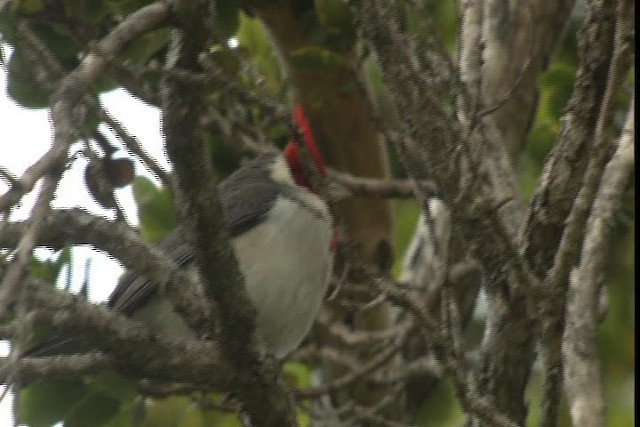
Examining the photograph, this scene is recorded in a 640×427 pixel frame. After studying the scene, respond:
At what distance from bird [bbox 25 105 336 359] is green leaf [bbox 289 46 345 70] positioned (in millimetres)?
374

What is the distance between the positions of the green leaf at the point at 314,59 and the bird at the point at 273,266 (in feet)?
1.23

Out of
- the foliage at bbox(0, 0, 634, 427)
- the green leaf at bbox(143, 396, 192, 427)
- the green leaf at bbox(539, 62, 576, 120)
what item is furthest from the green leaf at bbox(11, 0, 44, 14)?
the green leaf at bbox(539, 62, 576, 120)

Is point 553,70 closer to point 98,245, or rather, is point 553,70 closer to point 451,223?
point 451,223

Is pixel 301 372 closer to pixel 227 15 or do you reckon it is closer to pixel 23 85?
pixel 227 15

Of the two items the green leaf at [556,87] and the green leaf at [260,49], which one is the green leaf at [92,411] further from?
the green leaf at [556,87]

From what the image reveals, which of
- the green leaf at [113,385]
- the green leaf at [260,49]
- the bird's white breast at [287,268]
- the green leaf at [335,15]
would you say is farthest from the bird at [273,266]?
the green leaf at [260,49]

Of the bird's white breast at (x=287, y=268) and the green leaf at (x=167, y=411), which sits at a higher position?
the bird's white breast at (x=287, y=268)

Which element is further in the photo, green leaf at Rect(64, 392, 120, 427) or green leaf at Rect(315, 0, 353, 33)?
green leaf at Rect(315, 0, 353, 33)

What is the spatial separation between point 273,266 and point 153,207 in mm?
673

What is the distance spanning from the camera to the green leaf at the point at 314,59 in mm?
3408

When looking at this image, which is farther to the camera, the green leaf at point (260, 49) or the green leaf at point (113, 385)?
the green leaf at point (260, 49)

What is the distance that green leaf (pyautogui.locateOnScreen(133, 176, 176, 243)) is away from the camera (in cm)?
376

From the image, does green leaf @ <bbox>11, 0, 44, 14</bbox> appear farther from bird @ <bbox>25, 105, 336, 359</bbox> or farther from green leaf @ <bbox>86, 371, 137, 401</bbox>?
green leaf @ <bbox>86, 371, 137, 401</bbox>

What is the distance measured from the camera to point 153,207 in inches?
149
